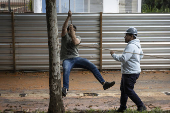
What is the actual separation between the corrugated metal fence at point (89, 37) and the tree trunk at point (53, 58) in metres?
6.70

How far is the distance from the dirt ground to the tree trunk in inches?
36.8

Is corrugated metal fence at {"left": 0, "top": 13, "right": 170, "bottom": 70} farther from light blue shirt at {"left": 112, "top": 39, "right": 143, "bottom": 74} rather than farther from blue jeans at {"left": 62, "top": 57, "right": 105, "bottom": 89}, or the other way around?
light blue shirt at {"left": 112, "top": 39, "right": 143, "bottom": 74}

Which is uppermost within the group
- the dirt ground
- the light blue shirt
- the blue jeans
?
the light blue shirt

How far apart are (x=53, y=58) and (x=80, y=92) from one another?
3242mm

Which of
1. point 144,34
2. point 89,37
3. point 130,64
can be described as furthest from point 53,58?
point 144,34

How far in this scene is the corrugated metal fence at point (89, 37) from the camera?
1250cm

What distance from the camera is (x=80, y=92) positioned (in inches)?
348

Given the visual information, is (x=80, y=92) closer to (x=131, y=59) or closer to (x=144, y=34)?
(x=131, y=59)

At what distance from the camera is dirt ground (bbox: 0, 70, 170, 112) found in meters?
7.23

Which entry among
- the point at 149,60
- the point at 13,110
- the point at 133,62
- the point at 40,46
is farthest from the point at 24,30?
the point at 133,62

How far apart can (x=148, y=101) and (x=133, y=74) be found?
5.86ft

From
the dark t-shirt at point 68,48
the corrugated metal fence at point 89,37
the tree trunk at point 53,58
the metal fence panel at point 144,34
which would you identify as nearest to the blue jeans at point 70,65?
the dark t-shirt at point 68,48

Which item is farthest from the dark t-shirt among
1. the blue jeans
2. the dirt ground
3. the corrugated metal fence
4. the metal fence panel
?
the metal fence panel

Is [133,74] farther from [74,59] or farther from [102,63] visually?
[102,63]
